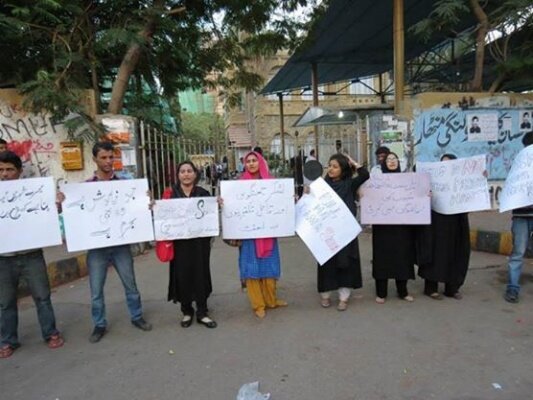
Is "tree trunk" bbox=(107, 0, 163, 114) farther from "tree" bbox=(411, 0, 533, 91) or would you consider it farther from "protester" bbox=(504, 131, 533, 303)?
"protester" bbox=(504, 131, 533, 303)

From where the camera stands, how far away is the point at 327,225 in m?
4.11

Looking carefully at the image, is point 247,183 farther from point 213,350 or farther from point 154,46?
point 154,46

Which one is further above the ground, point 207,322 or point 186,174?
point 186,174

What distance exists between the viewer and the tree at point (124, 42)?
6457 mm

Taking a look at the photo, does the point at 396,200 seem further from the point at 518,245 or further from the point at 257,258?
the point at 257,258

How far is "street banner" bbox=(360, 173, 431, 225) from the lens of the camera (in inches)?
168

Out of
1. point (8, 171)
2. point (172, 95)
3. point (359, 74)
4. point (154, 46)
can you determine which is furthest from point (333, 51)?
point (8, 171)

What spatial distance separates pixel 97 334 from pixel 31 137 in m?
4.30

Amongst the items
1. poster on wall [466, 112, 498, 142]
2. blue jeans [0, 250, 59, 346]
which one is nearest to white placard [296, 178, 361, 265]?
blue jeans [0, 250, 59, 346]

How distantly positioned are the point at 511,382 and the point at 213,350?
2179 mm

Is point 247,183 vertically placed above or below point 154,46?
below

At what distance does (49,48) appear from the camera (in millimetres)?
7109

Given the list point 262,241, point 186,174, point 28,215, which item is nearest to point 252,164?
point 186,174

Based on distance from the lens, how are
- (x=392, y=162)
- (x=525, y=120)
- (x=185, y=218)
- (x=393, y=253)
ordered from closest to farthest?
(x=185, y=218) < (x=393, y=253) < (x=392, y=162) < (x=525, y=120)
